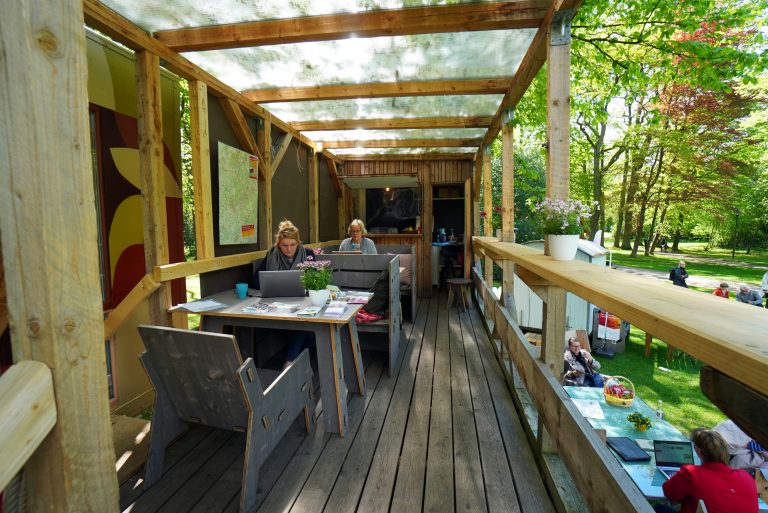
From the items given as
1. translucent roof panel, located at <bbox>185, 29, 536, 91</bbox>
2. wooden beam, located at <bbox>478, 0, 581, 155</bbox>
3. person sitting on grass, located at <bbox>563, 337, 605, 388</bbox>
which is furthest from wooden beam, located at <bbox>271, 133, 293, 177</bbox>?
person sitting on grass, located at <bbox>563, 337, 605, 388</bbox>

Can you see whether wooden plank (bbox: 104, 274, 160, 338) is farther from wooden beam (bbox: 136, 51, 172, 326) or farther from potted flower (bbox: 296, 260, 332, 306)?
potted flower (bbox: 296, 260, 332, 306)

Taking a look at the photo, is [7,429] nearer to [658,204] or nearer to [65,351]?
[65,351]

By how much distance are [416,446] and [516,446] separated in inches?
27.4

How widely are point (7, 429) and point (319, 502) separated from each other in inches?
67.9

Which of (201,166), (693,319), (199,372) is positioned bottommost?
(199,372)

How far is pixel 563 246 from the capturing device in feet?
6.88

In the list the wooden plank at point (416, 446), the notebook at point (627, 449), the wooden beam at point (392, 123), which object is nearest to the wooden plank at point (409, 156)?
the wooden beam at point (392, 123)

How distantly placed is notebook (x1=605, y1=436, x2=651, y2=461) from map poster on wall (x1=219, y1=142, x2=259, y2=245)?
4.50 m

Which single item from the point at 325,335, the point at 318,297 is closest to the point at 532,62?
the point at 318,297

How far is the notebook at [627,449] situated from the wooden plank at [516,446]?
1.33 m

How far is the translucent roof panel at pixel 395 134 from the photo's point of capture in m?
5.71

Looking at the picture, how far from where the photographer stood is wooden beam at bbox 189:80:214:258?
3.32 meters

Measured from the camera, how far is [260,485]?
2049 mm

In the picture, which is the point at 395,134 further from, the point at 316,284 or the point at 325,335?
the point at 325,335
